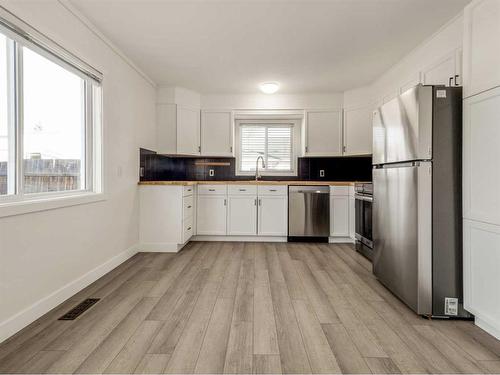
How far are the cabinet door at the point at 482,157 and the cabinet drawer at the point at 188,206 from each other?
9.71 ft

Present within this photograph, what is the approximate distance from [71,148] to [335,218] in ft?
11.4

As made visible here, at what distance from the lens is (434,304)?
6.34ft

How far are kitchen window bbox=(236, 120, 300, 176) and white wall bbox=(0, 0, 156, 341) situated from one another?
169cm

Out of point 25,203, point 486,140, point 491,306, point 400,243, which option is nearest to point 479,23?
point 486,140

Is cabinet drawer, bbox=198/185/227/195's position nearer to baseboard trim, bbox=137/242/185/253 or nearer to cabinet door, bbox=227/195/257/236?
cabinet door, bbox=227/195/257/236

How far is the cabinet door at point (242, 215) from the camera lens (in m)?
4.27

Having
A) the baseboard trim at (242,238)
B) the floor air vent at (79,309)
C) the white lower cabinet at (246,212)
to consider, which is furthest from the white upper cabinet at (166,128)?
the floor air vent at (79,309)

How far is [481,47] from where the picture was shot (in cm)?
179

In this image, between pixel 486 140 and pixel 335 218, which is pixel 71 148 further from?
pixel 335 218

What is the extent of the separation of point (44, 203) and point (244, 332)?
1620 mm

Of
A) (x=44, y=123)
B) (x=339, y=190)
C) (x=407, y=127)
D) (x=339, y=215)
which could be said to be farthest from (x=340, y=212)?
(x=44, y=123)

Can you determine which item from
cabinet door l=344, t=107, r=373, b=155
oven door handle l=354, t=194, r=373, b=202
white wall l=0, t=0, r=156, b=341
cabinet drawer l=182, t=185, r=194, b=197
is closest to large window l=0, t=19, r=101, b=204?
white wall l=0, t=0, r=156, b=341

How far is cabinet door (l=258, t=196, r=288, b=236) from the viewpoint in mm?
4254

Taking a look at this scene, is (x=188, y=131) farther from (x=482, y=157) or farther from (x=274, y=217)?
(x=482, y=157)
